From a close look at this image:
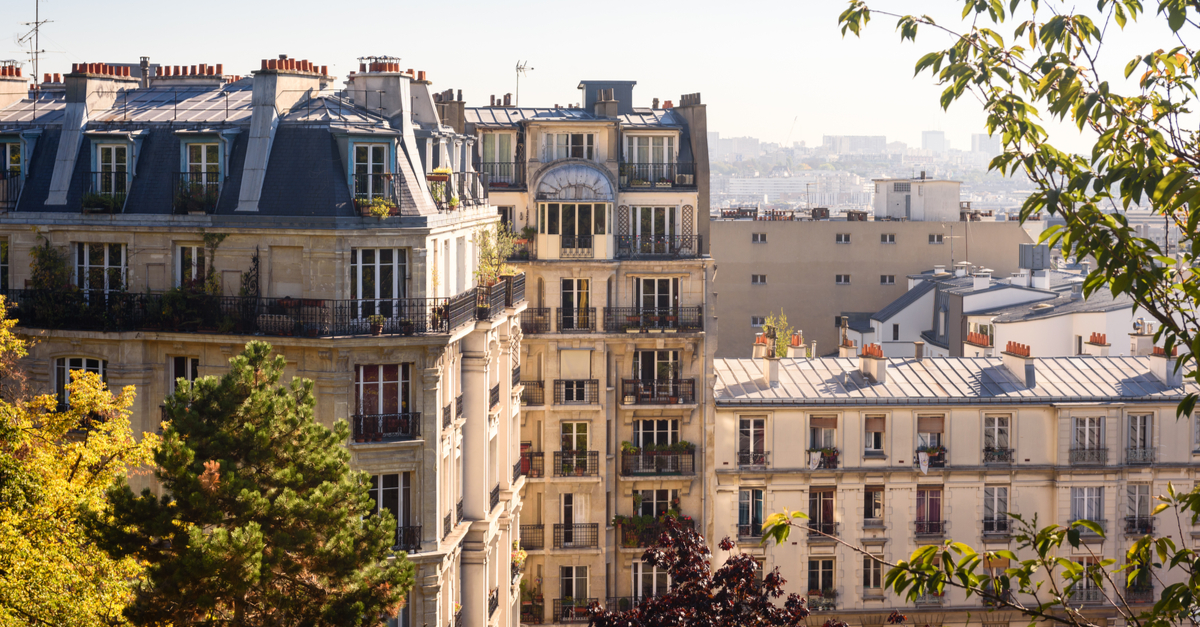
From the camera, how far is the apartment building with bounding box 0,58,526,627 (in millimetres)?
34031

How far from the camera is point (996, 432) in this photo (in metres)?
52.5

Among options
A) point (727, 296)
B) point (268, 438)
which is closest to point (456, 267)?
point (268, 438)

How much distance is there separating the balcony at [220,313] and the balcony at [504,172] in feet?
56.4

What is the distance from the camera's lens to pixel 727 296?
88375 millimetres

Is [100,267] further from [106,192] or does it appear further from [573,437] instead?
[573,437]

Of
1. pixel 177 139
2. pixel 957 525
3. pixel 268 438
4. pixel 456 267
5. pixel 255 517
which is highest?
pixel 177 139

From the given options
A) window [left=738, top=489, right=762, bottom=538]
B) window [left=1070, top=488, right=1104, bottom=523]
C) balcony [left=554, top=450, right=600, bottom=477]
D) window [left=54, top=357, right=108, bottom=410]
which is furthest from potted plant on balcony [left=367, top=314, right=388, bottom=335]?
window [left=1070, top=488, right=1104, bottom=523]

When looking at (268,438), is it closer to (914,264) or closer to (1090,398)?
(1090,398)

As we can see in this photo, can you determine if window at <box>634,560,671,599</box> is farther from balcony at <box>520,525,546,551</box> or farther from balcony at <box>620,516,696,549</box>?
balcony at <box>520,525,546,551</box>

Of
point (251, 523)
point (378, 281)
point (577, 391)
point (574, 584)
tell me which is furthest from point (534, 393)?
point (251, 523)

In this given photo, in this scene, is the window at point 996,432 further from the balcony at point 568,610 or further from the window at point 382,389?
the window at point 382,389

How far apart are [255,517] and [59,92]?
24209mm

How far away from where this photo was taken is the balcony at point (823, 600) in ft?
169

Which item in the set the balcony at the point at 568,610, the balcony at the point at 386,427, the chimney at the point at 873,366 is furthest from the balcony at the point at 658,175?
the balcony at the point at 386,427
